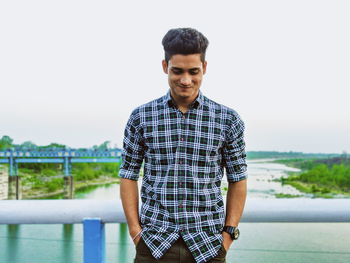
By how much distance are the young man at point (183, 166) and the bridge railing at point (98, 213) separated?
0.18 meters

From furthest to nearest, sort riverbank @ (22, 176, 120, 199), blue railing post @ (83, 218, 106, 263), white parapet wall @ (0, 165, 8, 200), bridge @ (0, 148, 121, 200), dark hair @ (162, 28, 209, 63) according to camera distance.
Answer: riverbank @ (22, 176, 120, 199)
bridge @ (0, 148, 121, 200)
white parapet wall @ (0, 165, 8, 200)
blue railing post @ (83, 218, 106, 263)
dark hair @ (162, 28, 209, 63)

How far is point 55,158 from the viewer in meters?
42.0

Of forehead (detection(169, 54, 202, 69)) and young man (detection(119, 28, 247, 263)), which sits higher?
forehead (detection(169, 54, 202, 69))

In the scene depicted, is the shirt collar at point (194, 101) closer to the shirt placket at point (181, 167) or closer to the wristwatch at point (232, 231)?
the shirt placket at point (181, 167)

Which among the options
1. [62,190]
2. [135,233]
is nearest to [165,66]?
[135,233]

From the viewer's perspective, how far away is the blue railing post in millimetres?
1294

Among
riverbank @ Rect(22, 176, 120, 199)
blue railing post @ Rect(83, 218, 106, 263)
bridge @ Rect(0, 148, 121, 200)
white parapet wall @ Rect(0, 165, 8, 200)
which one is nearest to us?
blue railing post @ Rect(83, 218, 106, 263)

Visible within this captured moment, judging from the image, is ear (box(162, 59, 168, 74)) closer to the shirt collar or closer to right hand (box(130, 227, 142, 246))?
the shirt collar

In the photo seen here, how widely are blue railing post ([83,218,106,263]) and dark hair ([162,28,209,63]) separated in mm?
644

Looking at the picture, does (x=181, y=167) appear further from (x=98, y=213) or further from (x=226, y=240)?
(x=98, y=213)

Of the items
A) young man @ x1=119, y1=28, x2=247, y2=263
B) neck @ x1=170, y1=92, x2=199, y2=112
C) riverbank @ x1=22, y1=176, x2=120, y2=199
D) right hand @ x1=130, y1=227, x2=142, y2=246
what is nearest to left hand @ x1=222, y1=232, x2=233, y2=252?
young man @ x1=119, y1=28, x2=247, y2=263

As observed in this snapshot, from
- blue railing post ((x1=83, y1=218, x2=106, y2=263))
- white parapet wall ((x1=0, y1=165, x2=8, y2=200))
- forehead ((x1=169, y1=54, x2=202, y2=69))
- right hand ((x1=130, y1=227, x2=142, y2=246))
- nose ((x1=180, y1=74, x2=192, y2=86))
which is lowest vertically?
white parapet wall ((x1=0, y1=165, x2=8, y2=200))

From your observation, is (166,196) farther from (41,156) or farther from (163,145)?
(41,156)

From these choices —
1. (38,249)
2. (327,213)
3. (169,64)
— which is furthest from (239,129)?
(38,249)
